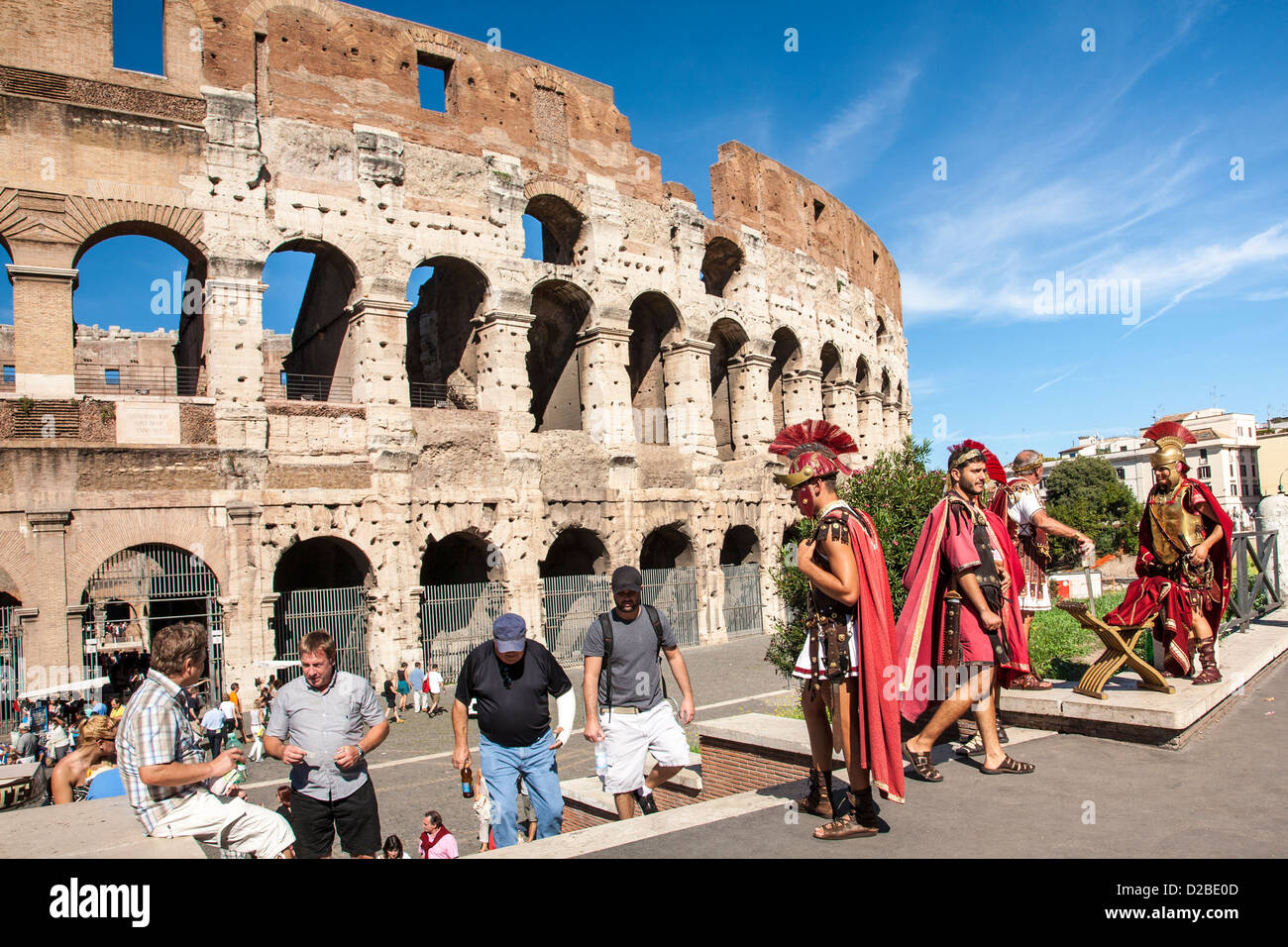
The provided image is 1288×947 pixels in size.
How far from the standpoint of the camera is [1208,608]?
251 inches

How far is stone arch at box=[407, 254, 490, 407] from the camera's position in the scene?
18.5 meters

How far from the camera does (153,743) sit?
3928mm

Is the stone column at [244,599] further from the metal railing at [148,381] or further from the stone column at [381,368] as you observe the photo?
the stone column at [381,368]

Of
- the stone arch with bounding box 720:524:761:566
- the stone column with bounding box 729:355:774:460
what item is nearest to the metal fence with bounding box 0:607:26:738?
the stone arch with bounding box 720:524:761:566

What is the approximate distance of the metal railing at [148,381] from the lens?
1541 centimetres

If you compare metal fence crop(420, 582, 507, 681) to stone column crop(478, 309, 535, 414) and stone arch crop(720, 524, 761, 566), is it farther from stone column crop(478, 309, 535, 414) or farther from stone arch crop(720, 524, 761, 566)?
stone arch crop(720, 524, 761, 566)

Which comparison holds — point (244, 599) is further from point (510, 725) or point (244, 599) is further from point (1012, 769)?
point (1012, 769)

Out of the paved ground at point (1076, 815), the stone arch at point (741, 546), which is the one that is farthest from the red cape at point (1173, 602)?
the stone arch at point (741, 546)

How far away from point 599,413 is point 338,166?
7.01 meters

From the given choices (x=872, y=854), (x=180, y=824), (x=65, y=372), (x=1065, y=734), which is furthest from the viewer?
(x=65, y=372)

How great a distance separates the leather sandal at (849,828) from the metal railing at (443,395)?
52.2 ft
